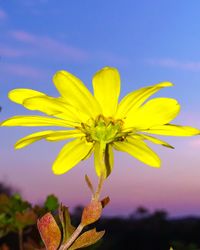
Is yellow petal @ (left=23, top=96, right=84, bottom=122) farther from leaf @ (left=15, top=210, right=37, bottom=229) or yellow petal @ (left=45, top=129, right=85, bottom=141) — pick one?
leaf @ (left=15, top=210, right=37, bottom=229)

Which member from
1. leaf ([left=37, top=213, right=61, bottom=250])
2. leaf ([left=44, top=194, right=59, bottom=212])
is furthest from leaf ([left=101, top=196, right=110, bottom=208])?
leaf ([left=44, top=194, right=59, bottom=212])

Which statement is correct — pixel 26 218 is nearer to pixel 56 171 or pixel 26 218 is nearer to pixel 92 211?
pixel 56 171

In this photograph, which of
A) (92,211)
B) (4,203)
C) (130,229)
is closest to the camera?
(92,211)

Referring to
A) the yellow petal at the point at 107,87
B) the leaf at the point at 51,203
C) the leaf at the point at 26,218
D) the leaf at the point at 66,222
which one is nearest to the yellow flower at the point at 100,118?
the yellow petal at the point at 107,87

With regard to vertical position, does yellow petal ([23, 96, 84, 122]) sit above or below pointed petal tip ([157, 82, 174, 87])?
below

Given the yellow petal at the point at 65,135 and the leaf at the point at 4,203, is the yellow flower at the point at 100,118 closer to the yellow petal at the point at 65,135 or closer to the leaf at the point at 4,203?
the yellow petal at the point at 65,135

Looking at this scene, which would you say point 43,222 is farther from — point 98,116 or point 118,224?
point 118,224

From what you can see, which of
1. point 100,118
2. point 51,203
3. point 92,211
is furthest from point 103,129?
point 51,203
